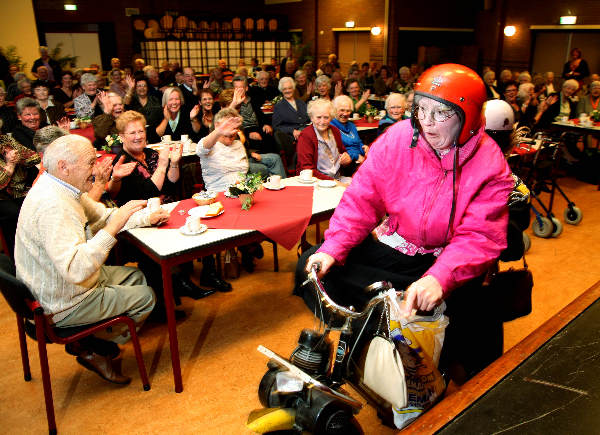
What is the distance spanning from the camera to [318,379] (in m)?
1.40

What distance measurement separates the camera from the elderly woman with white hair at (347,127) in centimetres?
477

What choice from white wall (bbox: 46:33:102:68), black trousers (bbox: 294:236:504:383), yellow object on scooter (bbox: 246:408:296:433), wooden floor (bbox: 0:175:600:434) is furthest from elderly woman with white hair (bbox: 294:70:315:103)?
white wall (bbox: 46:33:102:68)

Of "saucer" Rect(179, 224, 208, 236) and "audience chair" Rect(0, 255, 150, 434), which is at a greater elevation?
"saucer" Rect(179, 224, 208, 236)

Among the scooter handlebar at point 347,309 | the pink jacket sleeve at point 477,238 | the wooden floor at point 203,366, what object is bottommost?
the wooden floor at point 203,366

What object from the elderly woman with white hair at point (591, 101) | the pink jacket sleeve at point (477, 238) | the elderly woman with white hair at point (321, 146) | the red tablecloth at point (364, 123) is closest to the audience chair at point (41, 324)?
the pink jacket sleeve at point (477, 238)

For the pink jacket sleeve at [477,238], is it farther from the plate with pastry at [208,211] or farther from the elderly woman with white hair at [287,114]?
the elderly woman with white hair at [287,114]

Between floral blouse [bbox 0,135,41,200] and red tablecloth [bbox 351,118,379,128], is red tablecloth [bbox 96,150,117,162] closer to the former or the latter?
floral blouse [bbox 0,135,41,200]

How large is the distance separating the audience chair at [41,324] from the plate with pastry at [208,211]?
2.39 feet

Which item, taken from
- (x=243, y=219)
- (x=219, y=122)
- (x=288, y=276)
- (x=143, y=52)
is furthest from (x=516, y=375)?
(x=143, y=52)

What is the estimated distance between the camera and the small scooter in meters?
1.29

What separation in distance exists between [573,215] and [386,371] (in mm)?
4470

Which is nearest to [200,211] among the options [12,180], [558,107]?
[12,180]

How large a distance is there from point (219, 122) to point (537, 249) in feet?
10.2

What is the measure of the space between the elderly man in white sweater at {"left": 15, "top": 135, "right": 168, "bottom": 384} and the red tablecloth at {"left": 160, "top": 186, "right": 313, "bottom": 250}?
20.1 inches
